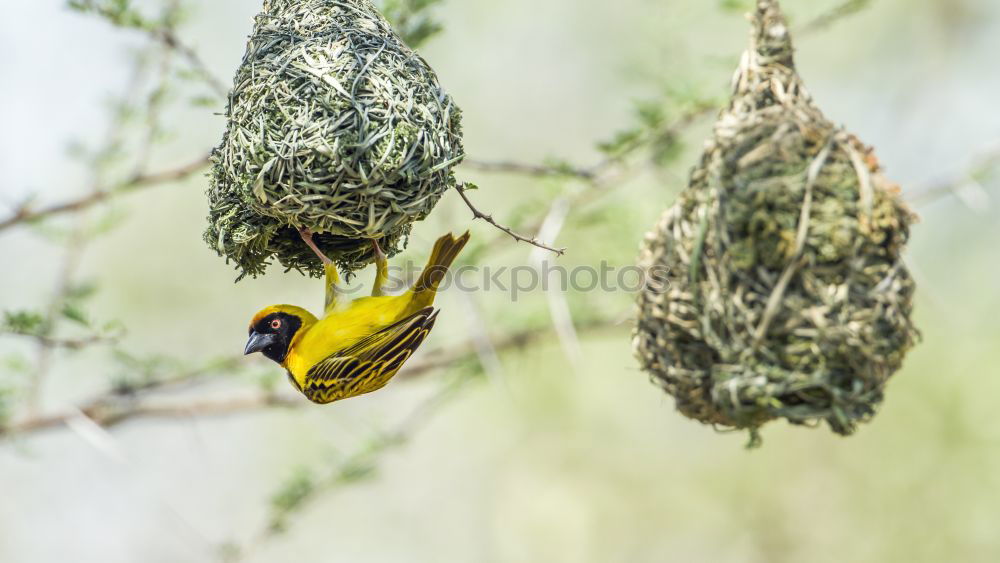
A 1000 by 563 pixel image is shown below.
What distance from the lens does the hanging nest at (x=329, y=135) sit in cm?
294

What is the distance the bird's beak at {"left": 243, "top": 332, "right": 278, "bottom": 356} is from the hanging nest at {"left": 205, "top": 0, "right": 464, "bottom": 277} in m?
0.98

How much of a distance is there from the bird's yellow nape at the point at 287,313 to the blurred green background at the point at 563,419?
4465 millimetres

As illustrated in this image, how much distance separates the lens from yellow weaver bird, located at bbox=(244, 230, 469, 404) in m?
3.78

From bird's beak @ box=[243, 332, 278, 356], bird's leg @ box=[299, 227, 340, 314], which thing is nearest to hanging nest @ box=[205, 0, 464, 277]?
bird's leg @ box=[299, 227, 340, 314]

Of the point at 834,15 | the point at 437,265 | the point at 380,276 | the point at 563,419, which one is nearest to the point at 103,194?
the point at 380,276

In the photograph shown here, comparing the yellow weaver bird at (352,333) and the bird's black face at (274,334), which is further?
the bird's black face at (274,334)

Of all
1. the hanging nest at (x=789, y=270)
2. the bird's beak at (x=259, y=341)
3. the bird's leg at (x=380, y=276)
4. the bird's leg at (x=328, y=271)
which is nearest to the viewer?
the hanging nest at (x=789, y=270)

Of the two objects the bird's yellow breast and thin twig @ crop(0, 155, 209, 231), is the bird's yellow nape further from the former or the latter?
thin twig @ crop(0, 155, 209, 231)

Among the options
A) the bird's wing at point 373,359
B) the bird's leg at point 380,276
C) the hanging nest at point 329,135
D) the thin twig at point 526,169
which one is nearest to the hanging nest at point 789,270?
the hanging nest at point 329,135

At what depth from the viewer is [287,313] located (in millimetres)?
4441

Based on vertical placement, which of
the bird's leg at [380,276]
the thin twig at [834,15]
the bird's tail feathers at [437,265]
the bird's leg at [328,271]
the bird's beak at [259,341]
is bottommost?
the bird's beak at [259,341]

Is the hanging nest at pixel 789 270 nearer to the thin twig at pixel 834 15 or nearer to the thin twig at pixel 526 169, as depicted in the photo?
the thin twig at pixel 526 169

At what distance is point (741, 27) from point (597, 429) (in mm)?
5336

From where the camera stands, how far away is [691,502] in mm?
12852
